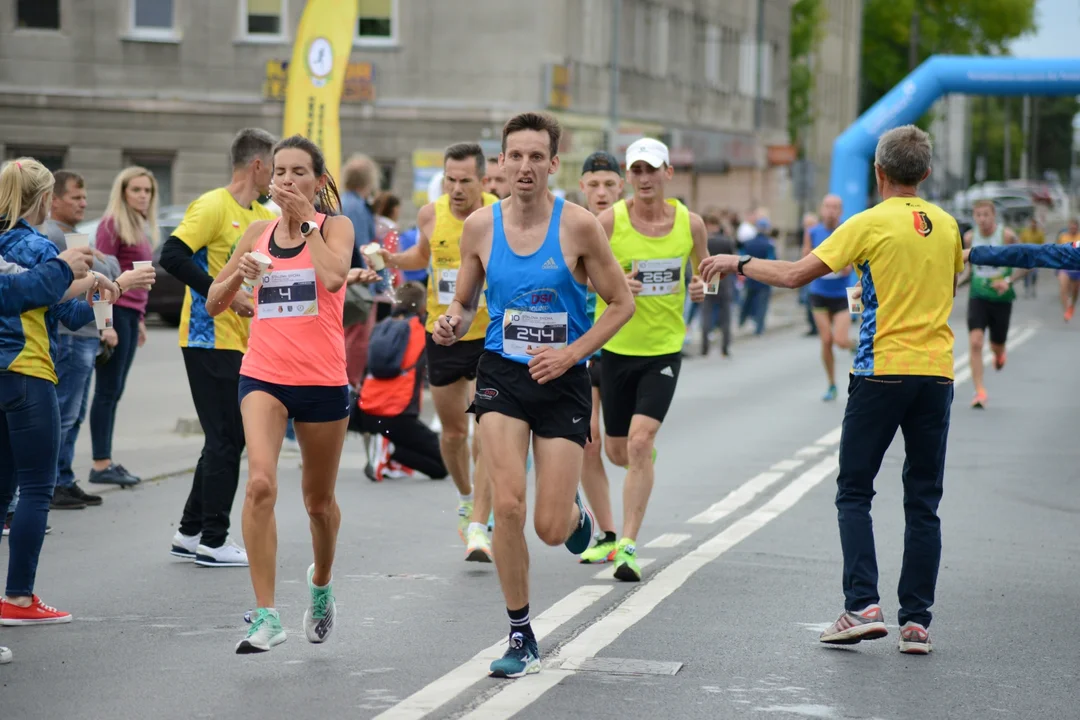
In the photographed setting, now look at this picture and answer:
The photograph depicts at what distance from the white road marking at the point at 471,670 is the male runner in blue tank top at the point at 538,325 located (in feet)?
0.83

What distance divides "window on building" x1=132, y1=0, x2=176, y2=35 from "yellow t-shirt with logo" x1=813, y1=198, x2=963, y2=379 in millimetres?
34687

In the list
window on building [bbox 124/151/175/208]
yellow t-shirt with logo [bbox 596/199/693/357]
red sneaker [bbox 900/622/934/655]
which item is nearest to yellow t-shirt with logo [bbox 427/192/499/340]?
yellow t-shirt with logo [bbox 596/199/693/357]

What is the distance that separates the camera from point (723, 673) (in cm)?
627

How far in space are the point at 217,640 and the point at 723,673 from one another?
1929 mm

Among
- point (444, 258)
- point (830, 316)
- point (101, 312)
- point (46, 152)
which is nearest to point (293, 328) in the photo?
point (101, 312)

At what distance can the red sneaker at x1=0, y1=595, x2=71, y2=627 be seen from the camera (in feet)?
22.8

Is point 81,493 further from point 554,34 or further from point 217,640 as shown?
point 554,34

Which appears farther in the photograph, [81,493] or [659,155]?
[81,493]

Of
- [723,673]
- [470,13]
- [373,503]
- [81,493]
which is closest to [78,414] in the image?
[81,493]

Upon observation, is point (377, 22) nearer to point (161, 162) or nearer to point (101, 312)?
point (161, 162)

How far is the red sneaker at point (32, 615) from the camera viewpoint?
6.96 metres

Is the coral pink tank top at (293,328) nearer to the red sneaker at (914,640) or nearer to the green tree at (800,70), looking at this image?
the red sneaker at (914,640)

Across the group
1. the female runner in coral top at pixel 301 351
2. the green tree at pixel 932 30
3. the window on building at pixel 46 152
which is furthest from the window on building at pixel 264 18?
the green tree at pixel 932 30

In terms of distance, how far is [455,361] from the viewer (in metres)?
8.80
